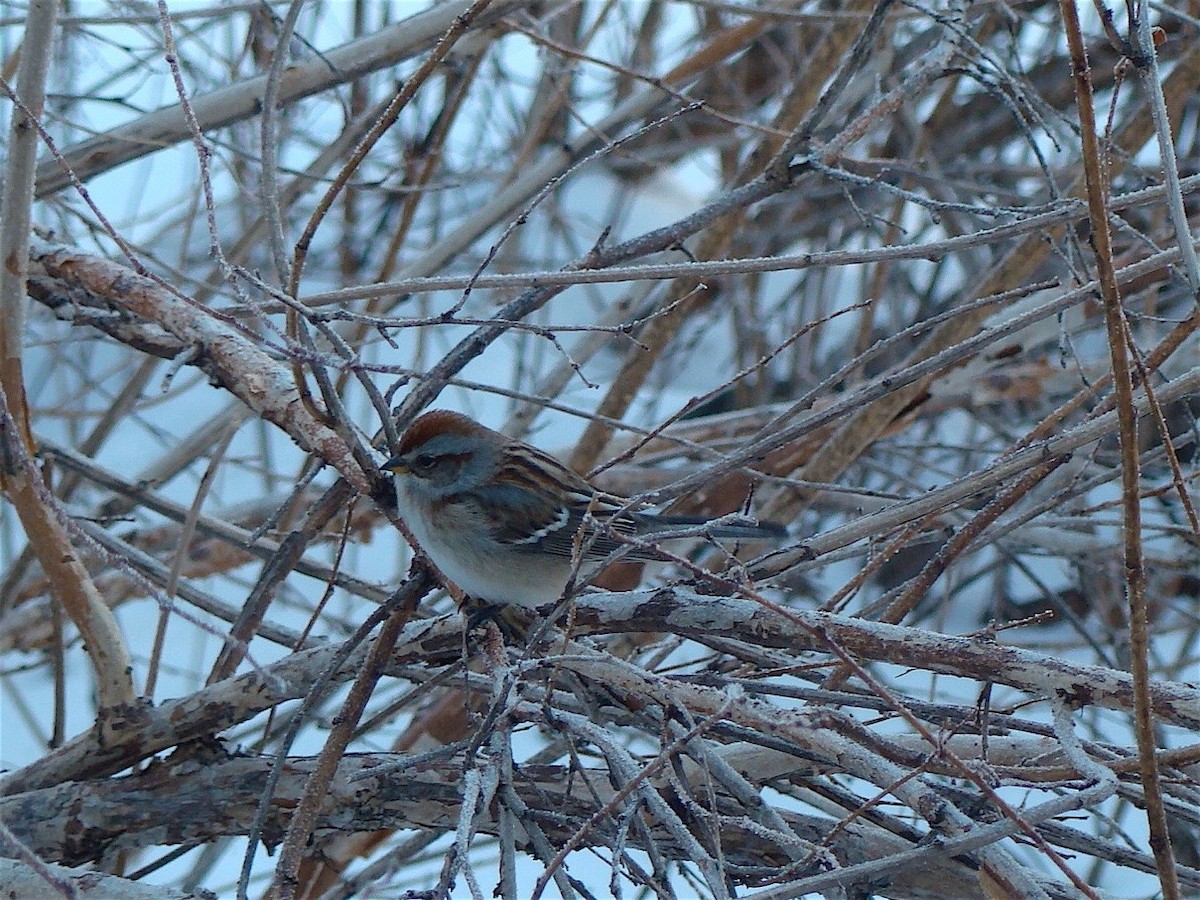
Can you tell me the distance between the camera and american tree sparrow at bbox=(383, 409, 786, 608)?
9.87 feet

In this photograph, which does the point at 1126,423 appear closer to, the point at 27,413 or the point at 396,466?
the point at 396,466

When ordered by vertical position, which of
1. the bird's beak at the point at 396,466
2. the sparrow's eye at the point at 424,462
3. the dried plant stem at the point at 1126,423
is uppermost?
the sparrow's eye at the point at 424,462

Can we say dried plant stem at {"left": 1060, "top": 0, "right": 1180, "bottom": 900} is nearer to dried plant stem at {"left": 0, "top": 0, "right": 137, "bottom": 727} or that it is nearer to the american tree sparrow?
the american tree sparrow

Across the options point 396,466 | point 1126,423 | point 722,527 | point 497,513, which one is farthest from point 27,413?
point 1126,423

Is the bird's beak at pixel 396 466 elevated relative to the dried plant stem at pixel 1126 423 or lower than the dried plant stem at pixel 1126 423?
elevated

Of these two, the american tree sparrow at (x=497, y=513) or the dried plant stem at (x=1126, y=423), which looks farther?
the american tree sparrow at (x=497, y=513)

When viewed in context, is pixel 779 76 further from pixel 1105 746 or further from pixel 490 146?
pixel 1105 746

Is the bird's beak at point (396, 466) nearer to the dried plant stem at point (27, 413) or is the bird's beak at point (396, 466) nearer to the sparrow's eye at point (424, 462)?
the sparrow's eye at point (424, 462)

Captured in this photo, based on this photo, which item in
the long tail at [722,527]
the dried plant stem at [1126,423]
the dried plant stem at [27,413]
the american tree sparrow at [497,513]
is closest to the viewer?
the dried plant stem at [1126,423]

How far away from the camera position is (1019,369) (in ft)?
16.2

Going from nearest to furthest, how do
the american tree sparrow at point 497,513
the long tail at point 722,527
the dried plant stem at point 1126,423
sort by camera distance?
Answer: the dried plant stem at point 1126,423
the long tail at point 722,527
the american tree sparrow at point 497,513

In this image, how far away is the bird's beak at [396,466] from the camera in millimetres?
2895

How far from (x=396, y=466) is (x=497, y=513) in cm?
46

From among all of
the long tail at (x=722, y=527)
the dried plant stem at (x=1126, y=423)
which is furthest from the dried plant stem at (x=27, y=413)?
the dried plant stem at (x=1126, y=423)
